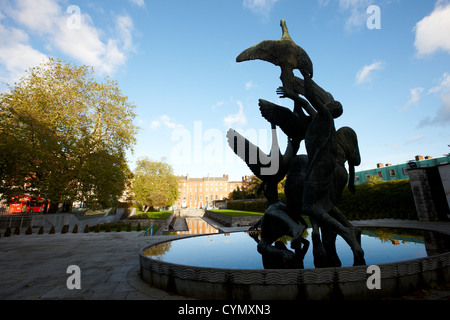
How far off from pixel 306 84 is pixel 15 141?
1972cm

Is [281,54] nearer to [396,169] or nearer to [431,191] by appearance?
[431,191]

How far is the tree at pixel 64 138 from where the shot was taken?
1659 cm

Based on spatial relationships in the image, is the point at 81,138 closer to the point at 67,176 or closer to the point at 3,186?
the point at 67,176

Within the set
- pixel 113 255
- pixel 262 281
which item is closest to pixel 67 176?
pixel 113 255

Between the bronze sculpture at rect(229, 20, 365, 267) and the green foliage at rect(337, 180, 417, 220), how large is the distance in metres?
15.0

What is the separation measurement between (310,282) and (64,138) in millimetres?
22146

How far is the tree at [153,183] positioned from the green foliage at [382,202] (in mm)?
30871

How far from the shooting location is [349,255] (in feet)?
17.9

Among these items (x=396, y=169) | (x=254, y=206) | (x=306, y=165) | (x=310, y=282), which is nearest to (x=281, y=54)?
(x=306, y=165)

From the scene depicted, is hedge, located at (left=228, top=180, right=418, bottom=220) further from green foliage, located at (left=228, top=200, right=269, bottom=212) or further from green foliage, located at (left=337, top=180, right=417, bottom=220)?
green foliage, located at (left=228, top=200, right=269, bottom=212)

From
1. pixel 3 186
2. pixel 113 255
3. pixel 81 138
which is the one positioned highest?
pixel 81 138

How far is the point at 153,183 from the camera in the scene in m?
43.1

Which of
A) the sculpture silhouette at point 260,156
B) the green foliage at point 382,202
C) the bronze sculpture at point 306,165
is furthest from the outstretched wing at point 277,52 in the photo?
the green foliage at point 382,202
